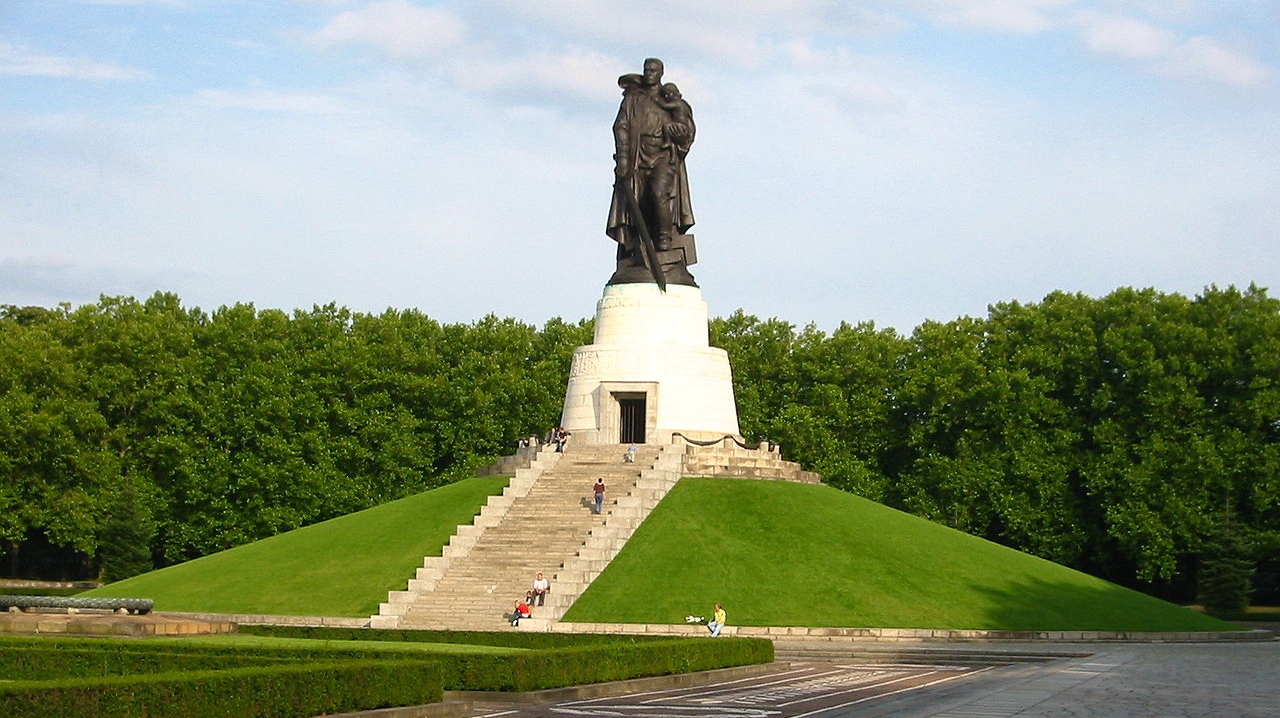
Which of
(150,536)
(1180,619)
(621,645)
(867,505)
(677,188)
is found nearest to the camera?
(621,645)

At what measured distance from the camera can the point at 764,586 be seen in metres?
42.7

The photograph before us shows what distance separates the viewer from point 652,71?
56.1m

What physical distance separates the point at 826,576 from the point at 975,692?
18.1 meters

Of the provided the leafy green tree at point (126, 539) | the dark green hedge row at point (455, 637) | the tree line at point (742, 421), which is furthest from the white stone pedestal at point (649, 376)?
the leafy green tree at point (126, 539)

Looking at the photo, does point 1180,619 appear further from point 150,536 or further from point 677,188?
point 150,536

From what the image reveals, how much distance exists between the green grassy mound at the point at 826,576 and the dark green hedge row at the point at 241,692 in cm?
1947

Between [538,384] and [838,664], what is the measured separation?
4093 cm

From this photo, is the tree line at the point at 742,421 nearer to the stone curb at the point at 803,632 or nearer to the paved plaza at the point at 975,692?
the stone curb at the point at 803,632

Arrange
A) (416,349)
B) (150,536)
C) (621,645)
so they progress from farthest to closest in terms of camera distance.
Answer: (416,349) < (150,536) < (621,645)

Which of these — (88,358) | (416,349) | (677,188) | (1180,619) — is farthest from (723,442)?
(88,358)

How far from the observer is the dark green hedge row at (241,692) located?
17.3 metres

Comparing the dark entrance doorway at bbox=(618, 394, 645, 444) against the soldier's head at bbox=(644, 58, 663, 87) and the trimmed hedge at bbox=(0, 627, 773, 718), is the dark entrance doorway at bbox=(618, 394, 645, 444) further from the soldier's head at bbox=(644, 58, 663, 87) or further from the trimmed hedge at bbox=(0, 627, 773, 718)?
the trimmed hedge at bbox=(0, 627, 773, 718)

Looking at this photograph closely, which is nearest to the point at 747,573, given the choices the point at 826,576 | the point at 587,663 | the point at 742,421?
the point at 826,576

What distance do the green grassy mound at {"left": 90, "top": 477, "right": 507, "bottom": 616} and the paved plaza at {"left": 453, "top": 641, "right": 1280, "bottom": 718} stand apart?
14.6 meters
